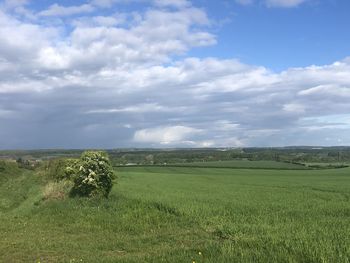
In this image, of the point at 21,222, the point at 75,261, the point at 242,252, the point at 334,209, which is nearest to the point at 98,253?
the point at 75,261

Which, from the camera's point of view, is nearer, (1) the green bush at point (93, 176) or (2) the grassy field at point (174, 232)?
(2) the grassy field at point (174, 232)

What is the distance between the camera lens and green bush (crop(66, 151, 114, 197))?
28.2 m

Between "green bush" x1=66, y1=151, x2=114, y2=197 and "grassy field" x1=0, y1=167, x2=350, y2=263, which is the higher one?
"green bush" x1=66, y1=151, x2=114, y2=197

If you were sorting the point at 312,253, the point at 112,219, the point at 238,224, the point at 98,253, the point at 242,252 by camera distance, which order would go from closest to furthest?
the point at 312,253, the point at 242,252, the point at 98,253, the point at 238,224, the point at 112,219

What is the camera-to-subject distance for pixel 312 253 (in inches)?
424

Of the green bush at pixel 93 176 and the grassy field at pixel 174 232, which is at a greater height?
the green bush at pixel 93 176

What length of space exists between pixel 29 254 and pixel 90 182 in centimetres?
1366

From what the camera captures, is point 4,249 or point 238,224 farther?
point 238,224

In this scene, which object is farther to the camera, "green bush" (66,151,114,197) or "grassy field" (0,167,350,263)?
"green bush" (66,151,114,197)

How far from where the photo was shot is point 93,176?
93.0ft

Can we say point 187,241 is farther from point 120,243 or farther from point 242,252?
point 242,252

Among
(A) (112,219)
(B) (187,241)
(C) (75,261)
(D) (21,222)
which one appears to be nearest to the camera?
(C) (75,261)

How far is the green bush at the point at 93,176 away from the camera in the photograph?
92.6ft

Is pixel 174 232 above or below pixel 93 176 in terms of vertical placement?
below
